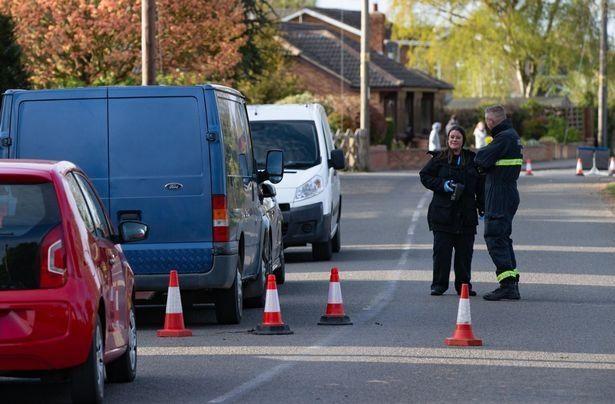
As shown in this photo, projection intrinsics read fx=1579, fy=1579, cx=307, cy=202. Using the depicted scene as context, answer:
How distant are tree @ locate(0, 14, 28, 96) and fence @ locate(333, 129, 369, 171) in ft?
67.2

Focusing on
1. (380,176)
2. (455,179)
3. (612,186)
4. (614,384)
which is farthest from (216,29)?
(614,384)

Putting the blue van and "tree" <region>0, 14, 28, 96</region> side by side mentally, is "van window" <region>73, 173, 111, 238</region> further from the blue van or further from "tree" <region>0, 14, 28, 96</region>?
"tree" <region>0, 14, 28, 96</region>

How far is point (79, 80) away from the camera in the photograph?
42.2 m

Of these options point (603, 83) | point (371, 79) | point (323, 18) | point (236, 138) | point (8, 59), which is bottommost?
point (236, 138)

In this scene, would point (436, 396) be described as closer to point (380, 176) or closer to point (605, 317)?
point (605, 317)

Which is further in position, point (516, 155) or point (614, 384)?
point (516, 155)

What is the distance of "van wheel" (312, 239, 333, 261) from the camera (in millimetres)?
20484

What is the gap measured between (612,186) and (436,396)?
31.2 m

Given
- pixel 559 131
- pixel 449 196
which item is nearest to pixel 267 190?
pixel 449 196

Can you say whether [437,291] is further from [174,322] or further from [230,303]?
[174,322]

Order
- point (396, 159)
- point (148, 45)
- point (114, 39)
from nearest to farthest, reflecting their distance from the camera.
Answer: point (148, 45) < point (114, 39) < point (396, 159)

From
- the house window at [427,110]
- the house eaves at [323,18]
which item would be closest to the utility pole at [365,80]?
the house window at [427,110]

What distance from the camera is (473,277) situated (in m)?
18.2

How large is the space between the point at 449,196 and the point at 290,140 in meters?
5.03
